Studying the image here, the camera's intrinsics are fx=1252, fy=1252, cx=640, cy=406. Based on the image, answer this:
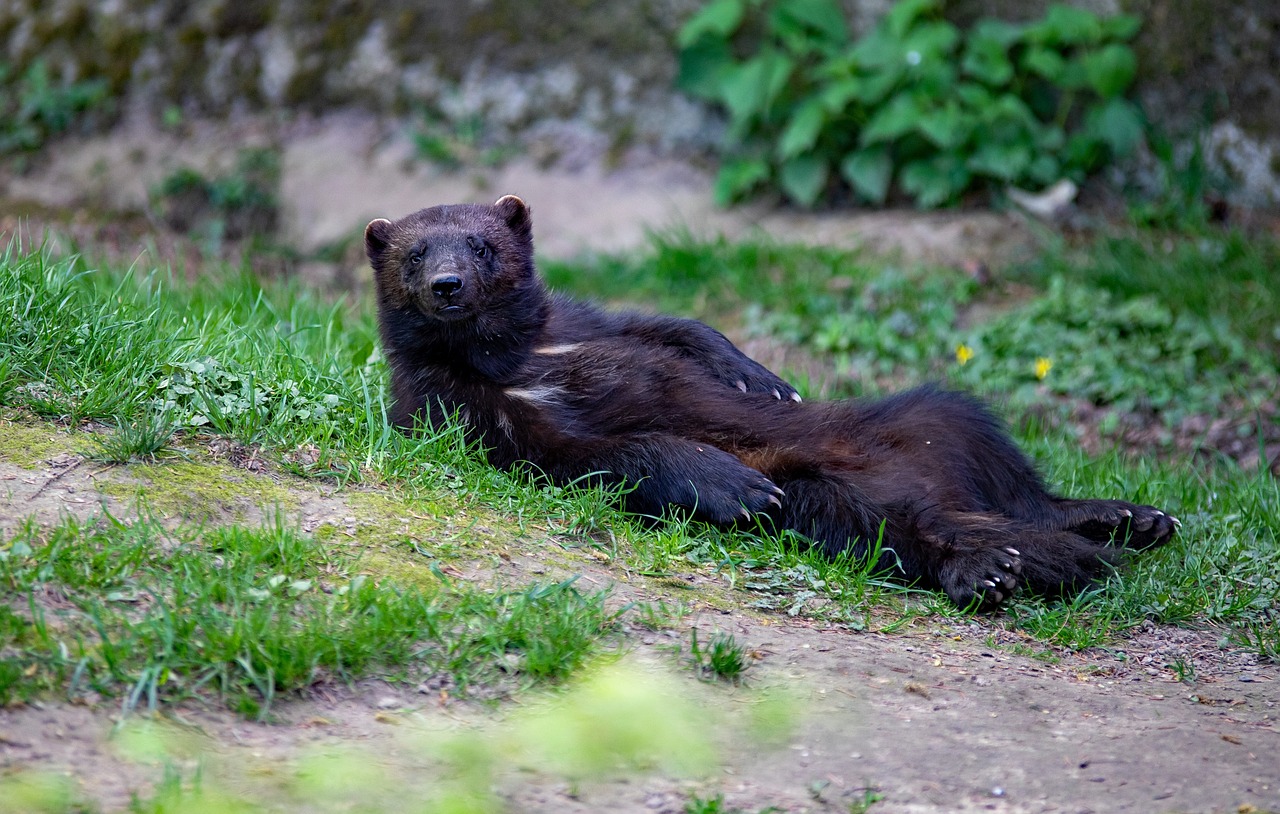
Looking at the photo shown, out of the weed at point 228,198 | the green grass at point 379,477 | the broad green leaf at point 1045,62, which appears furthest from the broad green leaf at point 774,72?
the weed at point 228,198

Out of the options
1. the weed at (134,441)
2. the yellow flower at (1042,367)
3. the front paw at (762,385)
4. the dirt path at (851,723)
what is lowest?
the dirt path at (851,723)

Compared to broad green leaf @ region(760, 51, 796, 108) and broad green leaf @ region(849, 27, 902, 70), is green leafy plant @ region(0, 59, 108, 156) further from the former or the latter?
broad green leaf @ region(849, 27, 902, 70)

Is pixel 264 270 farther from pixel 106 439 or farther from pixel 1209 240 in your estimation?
pixel 1209 240

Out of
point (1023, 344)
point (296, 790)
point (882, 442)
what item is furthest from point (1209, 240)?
point (296, 790)

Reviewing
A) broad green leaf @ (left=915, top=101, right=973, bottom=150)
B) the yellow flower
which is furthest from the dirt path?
broad green leaf @ (left=915, top=101, right=973, bottom=150)

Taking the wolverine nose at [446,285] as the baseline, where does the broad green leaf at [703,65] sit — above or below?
above

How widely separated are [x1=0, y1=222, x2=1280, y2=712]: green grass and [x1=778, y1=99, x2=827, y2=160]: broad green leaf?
1489 mm

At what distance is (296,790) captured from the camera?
2.60m

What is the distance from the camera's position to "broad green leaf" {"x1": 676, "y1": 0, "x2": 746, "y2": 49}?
838 centimetres

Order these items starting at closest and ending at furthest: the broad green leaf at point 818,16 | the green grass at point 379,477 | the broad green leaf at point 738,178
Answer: the green grass at point 379,477 < the broad green leaf at point 818,16 < the broad green leaf at point 738,178

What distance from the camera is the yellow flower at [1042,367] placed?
6.93m

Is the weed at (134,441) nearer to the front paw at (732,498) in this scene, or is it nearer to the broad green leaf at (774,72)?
the front paw at (732,498)

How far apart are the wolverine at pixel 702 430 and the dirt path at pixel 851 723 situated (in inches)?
14.0

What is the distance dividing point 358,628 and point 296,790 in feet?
2.11
